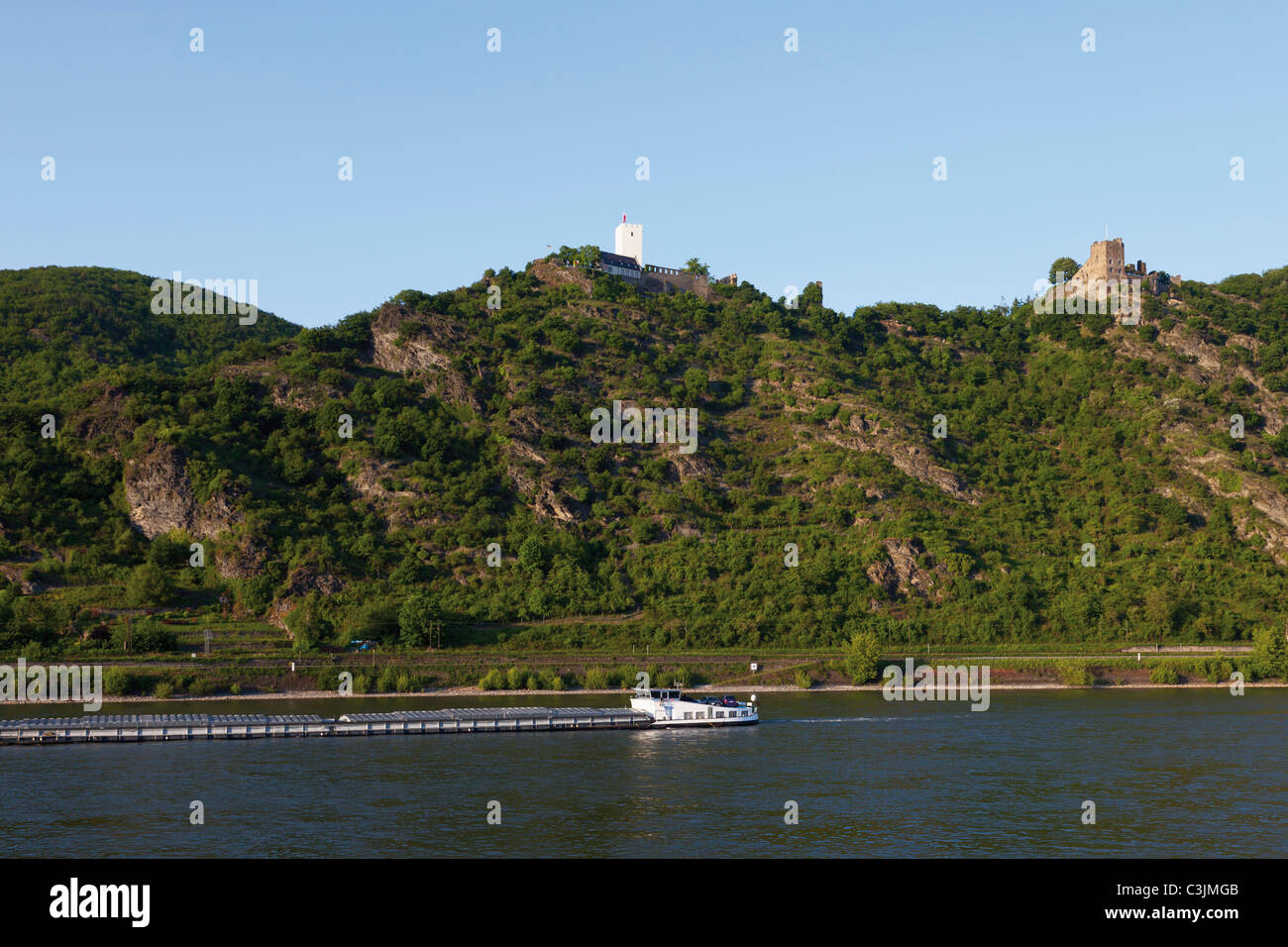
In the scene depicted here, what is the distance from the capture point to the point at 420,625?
108m

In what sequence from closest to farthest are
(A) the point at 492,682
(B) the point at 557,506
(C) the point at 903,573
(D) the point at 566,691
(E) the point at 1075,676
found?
(A) the point at 492,682 < (D) the point at 566,691 < (E) the point at 1075,676 < (C) the point at 903,573 < (B) the point at 557,506

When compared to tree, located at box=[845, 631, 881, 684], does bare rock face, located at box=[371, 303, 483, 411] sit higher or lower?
higher

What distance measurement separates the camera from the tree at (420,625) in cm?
10719

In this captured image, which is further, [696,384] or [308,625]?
[696,384]

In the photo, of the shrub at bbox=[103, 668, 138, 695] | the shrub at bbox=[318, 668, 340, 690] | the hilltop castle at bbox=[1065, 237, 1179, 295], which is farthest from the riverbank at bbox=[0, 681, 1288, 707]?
the hilltop castle at bbox=[1065, 237, 1179, 295]

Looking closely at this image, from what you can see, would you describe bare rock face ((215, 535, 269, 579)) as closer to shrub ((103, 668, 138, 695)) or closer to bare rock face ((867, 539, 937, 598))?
shrub ((103, 668, 138, 695))

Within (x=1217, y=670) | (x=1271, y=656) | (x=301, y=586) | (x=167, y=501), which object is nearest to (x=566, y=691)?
(x=301, y=586)

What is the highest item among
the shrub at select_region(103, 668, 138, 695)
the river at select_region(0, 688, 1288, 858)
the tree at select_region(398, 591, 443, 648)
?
the tree at select_region(398, 591, 443, 648)

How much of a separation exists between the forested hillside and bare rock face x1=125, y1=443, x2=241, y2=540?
0.37 meters

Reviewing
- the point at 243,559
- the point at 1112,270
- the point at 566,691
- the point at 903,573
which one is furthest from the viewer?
the point at 1112,270

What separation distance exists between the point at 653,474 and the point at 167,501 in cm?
5927

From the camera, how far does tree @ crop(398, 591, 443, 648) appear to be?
107 meters

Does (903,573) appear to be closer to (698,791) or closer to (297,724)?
(297,724)

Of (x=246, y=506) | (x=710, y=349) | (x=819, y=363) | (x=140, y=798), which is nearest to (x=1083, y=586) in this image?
(x=819, y=363)
